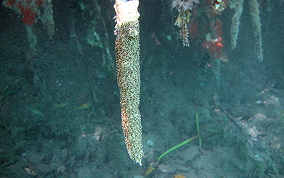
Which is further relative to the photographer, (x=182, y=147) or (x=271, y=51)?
(x=271, y=51)

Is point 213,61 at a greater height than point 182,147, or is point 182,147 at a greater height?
point 213,61

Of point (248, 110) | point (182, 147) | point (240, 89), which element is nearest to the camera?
point (182, 147)

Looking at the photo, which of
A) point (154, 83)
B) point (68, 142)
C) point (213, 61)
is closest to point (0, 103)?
point (68, 142)

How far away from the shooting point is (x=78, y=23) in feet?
12.1

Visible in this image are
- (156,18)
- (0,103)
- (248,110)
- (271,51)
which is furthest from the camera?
(271,51)

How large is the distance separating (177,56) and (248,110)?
8.69ft

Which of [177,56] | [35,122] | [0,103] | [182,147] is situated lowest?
[182,147]

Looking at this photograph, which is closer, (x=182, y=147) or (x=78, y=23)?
(x=78, y=23)

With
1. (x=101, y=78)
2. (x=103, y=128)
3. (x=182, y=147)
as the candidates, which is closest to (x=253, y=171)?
(x=182, y=147)

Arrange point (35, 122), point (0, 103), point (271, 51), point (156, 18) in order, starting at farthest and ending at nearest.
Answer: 1. point (271, 51)
2. point (156, 18)
3. point (35, 122)
4. point (0, 103)

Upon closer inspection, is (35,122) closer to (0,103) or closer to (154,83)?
(0,103)

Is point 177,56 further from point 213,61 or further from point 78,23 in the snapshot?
point 78,23

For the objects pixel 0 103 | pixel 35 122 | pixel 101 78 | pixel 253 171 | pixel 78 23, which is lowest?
pixel 253 171

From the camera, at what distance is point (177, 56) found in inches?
182
